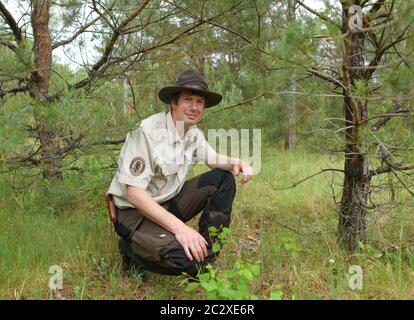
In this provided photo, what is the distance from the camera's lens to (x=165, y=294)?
2287mm

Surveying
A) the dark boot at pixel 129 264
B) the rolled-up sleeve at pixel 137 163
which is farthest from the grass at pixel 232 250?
the rolled-up sleeve at pixel 137 163

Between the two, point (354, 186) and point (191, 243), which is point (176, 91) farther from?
point (354, 186)

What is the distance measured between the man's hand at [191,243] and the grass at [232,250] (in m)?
0.24

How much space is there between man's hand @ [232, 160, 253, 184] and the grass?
0.43 m

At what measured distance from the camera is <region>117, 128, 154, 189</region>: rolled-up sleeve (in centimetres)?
227

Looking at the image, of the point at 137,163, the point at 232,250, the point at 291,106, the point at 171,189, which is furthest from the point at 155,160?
the point at 291,106

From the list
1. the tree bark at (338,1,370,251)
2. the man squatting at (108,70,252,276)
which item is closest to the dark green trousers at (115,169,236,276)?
the man squatting at (108,70,252,276)

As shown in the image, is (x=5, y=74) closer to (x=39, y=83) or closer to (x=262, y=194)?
(x=39, y=83)

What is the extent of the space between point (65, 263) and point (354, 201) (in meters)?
1.73

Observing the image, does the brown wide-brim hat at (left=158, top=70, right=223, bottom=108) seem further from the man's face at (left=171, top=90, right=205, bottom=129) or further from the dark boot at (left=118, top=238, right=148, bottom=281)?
the dark boot at (left=118, top=238, right=148, bottom=281)

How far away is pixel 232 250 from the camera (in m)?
2.75

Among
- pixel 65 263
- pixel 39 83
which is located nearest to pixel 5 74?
pixel 39 83

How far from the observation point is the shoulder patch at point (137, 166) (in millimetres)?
2285
